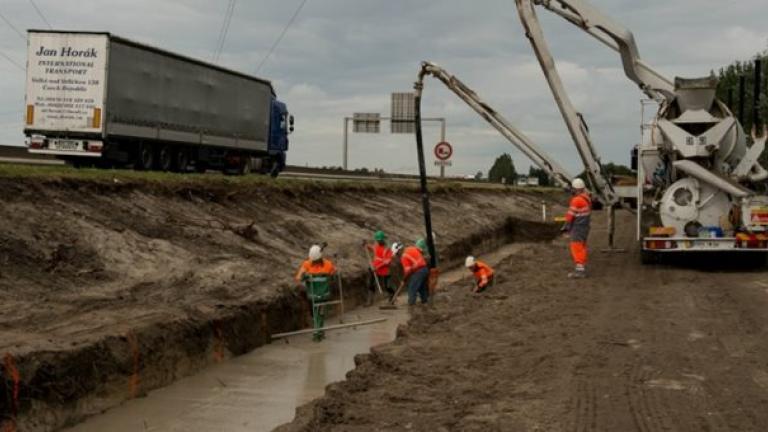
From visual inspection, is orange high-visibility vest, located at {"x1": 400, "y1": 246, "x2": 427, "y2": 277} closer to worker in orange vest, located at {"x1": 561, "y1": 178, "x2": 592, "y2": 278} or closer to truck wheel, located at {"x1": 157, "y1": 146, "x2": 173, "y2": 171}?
worker in orange vest, located at {"x1": 561, "y1": 178, "x2": 592, "y2": 278}

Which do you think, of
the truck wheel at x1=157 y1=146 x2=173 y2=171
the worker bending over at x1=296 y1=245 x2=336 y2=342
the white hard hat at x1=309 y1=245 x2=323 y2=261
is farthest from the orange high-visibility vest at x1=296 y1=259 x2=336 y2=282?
the truck wheel at x1=157 y1=146 x2=173 y2=171

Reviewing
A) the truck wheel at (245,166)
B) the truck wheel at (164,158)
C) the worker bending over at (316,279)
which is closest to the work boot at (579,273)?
the worker bending over at (316,279)

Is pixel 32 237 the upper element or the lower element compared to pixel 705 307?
upper

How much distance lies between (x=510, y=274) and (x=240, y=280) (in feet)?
23.9

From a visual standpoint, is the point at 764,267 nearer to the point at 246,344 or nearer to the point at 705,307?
the point at 705,307

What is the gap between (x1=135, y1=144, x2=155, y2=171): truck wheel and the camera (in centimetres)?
2444

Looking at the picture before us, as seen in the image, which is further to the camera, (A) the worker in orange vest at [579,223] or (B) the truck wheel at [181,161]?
(B) the truck wheel at [181,161]

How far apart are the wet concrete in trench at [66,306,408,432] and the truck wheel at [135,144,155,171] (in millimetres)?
11155

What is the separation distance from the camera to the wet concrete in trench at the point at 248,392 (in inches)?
380

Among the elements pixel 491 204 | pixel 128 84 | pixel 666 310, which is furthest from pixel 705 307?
pixel 491 204

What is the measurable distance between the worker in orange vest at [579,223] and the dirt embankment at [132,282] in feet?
15.2

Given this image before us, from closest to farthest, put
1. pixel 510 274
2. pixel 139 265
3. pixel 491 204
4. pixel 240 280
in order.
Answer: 1. pixel 139 265
2. pixel 240 280
3. pixel 510 274
4. pixel 491 204

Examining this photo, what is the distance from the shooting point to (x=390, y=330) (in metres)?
16.0

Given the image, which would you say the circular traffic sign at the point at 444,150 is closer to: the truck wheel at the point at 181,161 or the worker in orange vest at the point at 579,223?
the truck wheel at the point at 181,161
